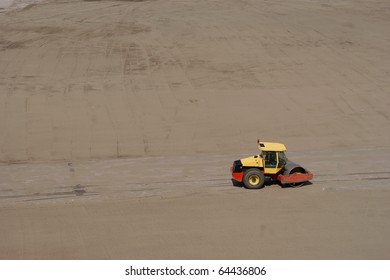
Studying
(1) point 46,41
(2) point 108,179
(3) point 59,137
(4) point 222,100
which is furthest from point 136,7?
(2) point 108,179

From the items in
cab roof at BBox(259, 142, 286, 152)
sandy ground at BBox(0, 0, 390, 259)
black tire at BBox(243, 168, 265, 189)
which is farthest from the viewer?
cab roof at BBox(259, 142, 286, 152)

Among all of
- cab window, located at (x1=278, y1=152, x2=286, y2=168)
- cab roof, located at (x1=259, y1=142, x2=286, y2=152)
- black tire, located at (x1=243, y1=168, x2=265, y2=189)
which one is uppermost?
cab roof, located at (x1=259, y1=142, x2=286, y2=152)

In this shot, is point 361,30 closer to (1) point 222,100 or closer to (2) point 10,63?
(1) point 222,100

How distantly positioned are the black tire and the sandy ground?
0.20 m

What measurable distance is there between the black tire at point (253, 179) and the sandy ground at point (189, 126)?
0.67ft

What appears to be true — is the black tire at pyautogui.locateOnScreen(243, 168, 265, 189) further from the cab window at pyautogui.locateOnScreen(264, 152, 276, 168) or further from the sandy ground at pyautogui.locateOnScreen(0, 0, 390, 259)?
the cab window at pyautogui.locateOnScreen(264, 152, 276, 168)

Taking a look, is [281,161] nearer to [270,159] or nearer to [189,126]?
[270,159]

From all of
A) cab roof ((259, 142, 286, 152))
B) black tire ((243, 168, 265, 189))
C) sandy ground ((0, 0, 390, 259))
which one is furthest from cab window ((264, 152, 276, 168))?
sandy ground ((0, 0, 390, 259))

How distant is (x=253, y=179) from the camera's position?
52.1 ft

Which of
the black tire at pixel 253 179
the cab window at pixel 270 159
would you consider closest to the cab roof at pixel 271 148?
the cab window at pixel 270 159

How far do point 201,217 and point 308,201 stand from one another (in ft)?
8.23

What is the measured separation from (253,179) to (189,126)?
5475mm

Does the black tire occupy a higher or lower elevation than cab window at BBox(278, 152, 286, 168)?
lower

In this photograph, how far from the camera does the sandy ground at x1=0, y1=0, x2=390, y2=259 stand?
43.3 feet
